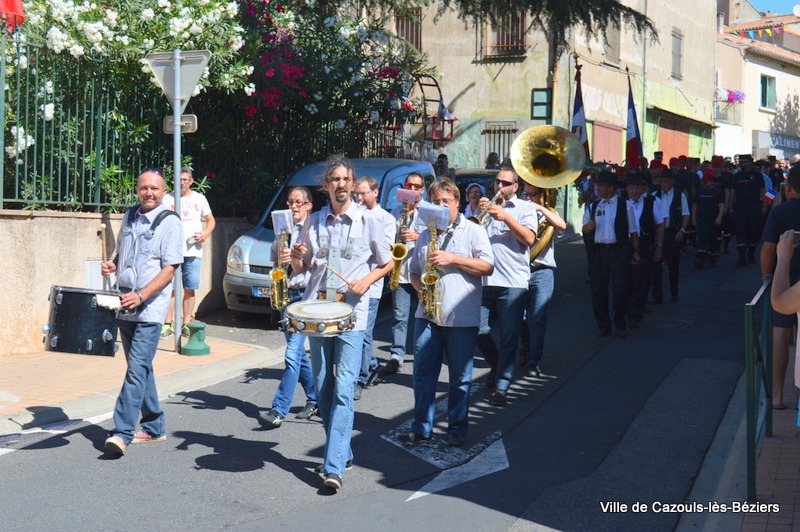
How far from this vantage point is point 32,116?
11266 mm

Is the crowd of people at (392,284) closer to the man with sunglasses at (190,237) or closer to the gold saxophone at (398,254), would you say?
the gold saxophone at (398,254)

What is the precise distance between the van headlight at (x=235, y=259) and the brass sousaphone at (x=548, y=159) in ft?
12.0

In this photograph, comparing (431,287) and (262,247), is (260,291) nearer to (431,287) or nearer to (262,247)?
(262,247)

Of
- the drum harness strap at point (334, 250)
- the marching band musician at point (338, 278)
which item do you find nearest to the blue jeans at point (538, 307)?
the marching band musician at point (338, 278)

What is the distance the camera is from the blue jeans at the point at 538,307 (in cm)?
972

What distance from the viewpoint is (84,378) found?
373 inches

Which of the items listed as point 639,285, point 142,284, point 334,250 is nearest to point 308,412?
point 142,284

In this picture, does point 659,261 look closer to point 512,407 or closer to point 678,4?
point 512,407

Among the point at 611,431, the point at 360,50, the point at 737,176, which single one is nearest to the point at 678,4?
the point at 737,176

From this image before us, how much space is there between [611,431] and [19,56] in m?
7.07

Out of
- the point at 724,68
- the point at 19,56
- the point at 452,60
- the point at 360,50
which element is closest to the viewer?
the point at 19,56

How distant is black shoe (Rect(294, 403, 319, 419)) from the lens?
8.12 metres

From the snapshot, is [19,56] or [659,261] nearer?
[19,56]

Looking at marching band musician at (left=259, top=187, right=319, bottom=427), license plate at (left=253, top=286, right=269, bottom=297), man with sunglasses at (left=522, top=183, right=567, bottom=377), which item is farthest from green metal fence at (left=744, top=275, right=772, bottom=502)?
license plate at (left=253, top=286, right=269, bottom=297)
